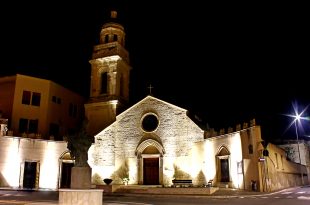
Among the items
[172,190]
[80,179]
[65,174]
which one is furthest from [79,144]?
[65,174]

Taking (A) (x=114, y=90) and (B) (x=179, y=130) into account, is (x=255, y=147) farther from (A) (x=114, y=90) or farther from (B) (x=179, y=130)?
(A) (x=114, y=90)

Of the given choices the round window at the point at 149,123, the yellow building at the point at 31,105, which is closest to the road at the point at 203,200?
the round window at the point at 149,123

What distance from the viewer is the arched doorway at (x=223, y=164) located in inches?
968

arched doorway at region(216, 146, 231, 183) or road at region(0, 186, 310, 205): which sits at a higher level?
arched doorway at region(216, 146, 231, 183)

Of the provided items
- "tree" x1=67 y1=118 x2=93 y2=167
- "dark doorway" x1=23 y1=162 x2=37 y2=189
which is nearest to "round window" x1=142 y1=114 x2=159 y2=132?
"dark doorway" x1=23 y1=162 x2=37 y2=189

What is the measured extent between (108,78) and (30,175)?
11991 millimetres

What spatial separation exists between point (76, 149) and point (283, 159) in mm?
20806

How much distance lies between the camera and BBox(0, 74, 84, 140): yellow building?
3078cm

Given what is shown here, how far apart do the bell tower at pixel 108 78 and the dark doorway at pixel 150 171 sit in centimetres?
583

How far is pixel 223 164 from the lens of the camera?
25047 millimetres

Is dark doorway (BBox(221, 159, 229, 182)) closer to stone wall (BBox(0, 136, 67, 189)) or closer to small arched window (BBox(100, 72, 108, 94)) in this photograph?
stone wall (BBox(0, 136, 67, 189))

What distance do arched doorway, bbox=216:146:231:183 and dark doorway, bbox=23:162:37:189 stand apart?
1559 centimetres

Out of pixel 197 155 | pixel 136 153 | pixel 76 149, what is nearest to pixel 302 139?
pixel 197 155

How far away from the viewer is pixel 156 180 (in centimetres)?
2802
